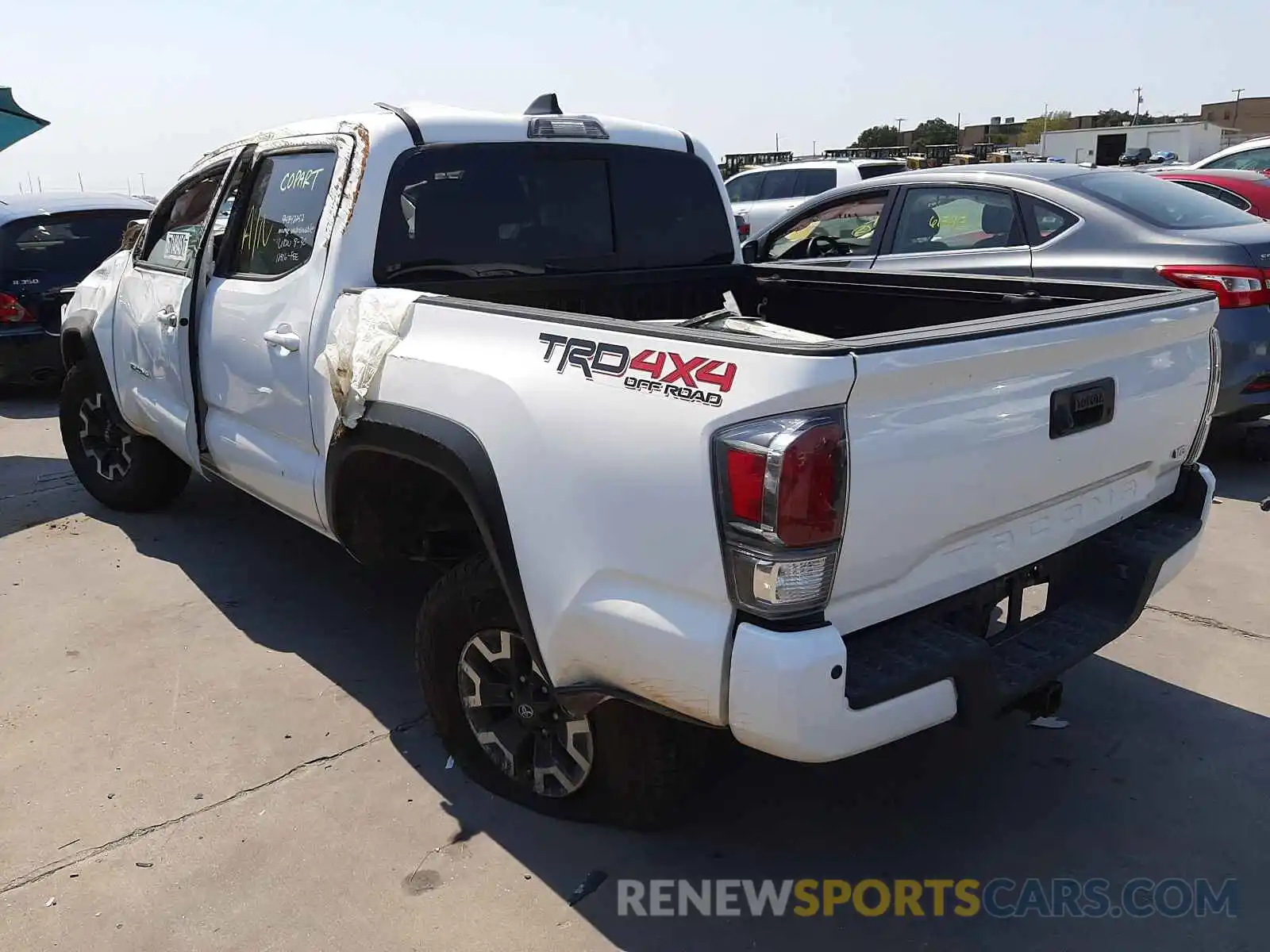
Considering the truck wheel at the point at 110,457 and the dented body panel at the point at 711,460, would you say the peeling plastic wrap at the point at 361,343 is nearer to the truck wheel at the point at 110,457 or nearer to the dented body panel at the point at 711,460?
the dented body panel at the point at 711,460

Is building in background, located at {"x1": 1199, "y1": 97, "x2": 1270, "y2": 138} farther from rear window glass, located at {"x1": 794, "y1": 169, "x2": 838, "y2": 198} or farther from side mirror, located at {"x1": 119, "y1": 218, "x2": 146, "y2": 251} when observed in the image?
side mirror, located at {"x1": 119, "y1": 218, "x2": 146, "y2": 251}

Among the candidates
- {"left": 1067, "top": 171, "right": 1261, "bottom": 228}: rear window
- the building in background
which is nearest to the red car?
{"left": 1067, "top": 171, "right": 1261, "bottom": 228}: rear window

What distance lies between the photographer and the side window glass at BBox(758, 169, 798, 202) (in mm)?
14719

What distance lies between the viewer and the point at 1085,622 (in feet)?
9.84

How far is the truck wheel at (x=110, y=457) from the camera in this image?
19.1ft

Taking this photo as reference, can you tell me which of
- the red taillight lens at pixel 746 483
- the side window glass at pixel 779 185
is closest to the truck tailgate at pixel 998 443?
the red taillight lens at pixel 746 483

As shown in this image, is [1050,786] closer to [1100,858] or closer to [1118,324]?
[1100,858]

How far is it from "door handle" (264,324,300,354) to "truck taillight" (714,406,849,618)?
204cm

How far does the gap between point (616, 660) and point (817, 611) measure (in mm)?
501

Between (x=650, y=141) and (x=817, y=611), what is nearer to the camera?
(x=817, y=611)

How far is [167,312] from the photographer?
475 cm

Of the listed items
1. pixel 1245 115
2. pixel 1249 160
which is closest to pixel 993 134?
pixel 1245 115

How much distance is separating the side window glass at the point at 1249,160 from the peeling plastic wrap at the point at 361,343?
1375cm

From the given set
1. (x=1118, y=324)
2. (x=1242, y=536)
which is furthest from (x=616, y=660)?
(x=1242, y=536)
